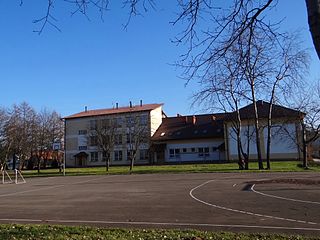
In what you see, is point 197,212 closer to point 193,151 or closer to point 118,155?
point 193,151

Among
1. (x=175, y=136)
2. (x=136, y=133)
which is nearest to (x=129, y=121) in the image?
(x=136, y=133)

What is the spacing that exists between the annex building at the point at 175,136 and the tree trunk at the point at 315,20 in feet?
176

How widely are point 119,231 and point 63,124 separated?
81407 millimetres

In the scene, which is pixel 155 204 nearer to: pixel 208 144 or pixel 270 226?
pixel 270 226

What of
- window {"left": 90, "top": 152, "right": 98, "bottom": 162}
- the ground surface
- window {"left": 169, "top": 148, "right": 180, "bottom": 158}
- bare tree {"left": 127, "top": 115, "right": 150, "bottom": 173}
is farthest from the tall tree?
the ground surface

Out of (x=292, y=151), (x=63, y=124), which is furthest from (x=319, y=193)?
(x=63, y=124)

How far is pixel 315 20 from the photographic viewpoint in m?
5.17

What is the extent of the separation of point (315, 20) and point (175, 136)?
72.5m

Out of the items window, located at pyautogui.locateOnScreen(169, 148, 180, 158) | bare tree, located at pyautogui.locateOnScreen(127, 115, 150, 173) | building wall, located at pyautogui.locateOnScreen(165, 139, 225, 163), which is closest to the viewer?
bare tree, located at pyautogui.locateOnScreen(127, 115, 150, 173)

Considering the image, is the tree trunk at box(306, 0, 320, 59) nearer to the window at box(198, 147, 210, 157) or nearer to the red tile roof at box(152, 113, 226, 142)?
the red tile roof at box(152, 113, 226, 142)

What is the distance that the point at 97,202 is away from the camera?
16.9m

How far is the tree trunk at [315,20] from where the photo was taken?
16.9ft

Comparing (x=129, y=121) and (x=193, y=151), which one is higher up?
(x=129, y=121)

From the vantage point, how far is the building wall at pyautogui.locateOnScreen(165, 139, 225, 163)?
7325 cm
